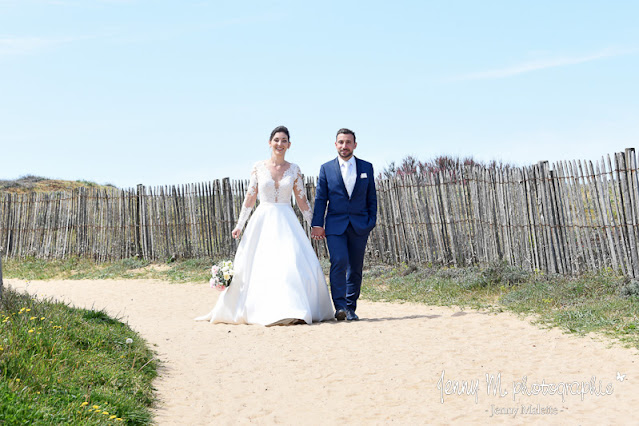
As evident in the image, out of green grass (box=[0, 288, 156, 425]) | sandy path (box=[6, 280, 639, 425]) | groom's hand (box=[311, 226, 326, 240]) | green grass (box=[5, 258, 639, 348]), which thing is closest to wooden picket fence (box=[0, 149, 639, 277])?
green grass (box=[5, 258, 639, 348])

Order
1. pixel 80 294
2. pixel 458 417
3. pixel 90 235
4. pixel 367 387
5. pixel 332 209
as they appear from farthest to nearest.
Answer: pixel 90 235, pixel 80 294, pixel 332 209, pixel 367 387, pixel 458 417

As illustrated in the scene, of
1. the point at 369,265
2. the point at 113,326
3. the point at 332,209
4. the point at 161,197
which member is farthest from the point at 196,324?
the point at 161,197

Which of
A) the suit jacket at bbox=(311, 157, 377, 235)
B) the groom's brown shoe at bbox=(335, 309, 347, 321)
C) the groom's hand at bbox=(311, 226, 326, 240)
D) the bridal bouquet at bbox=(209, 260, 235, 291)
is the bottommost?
the groom's brown shoe at bbox=(335, 309, 347, 321)

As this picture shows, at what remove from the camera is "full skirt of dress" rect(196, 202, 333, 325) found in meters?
6.66

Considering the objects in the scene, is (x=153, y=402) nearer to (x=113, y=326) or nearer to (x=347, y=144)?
(x=113, y=326)

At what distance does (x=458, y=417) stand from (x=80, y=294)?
827 centimetres

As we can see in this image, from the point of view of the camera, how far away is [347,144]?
6848 millimetres

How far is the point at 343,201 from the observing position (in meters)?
6.78

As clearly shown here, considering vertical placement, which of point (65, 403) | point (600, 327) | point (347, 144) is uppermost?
point (347, 144)

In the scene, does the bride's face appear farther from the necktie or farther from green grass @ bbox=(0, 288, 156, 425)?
green grass @ bbox=(0, 288, 156, 425)

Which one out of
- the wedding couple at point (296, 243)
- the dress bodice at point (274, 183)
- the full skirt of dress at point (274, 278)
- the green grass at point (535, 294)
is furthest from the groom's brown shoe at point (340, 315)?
the green grass at point (535, 294)

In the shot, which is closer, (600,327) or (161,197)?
(600,327)

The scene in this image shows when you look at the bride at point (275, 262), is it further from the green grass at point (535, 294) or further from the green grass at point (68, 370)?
the green grass at point (535, 294)

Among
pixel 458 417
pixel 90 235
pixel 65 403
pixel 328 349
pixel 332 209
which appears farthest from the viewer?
pixel 90 235
